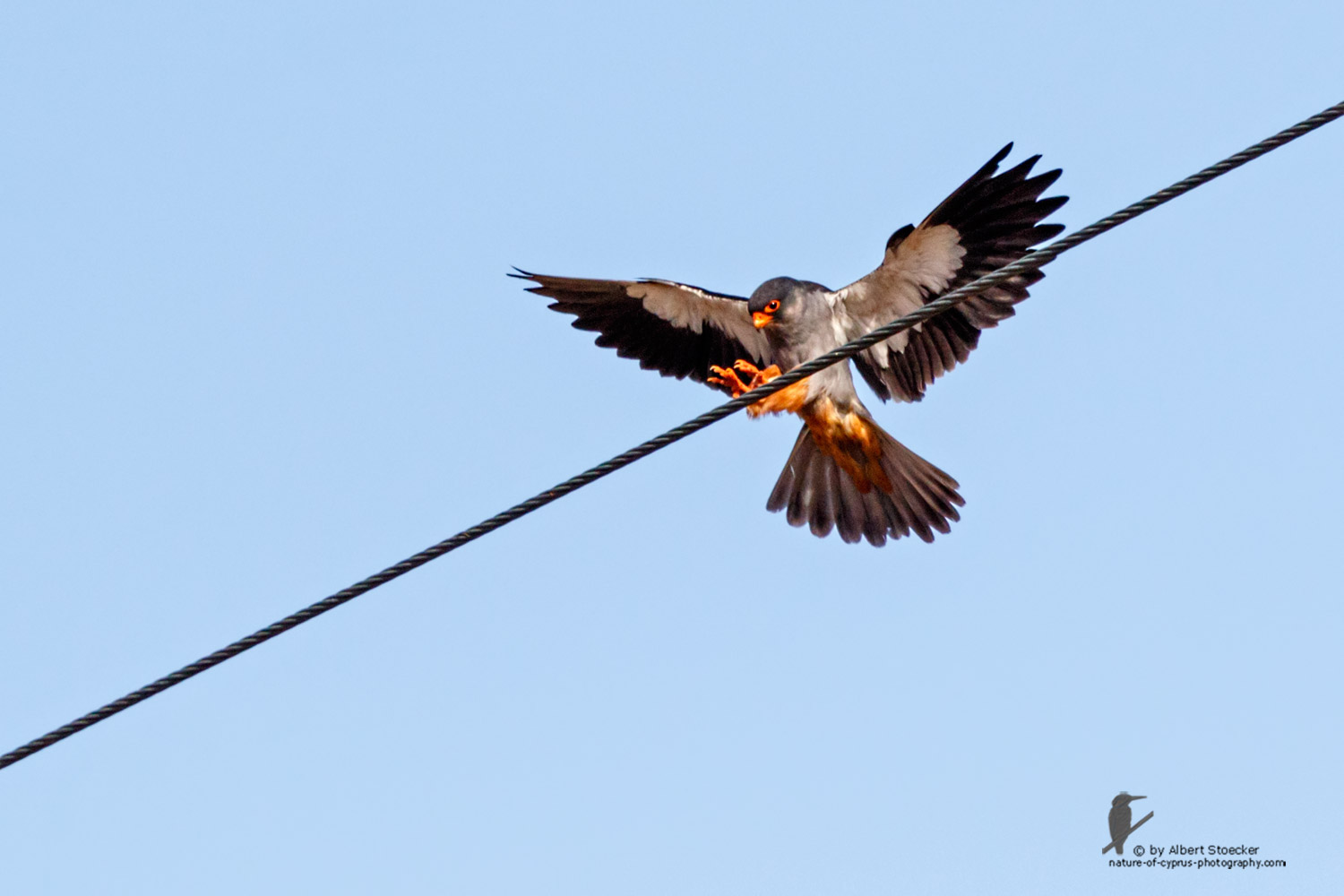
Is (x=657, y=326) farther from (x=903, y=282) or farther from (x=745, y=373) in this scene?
(x=903, y=282)

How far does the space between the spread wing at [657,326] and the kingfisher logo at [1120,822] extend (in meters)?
3.26

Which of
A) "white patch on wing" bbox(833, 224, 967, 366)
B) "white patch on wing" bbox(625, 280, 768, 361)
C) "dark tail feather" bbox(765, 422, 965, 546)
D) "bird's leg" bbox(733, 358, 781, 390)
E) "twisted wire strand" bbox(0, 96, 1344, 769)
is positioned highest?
"white patch on wing" bbox(625, 280, 768, 361)

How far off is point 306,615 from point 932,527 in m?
5.17

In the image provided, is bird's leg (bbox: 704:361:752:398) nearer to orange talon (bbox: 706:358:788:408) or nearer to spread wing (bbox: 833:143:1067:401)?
orange talon (bbox: 706:358:788:408)

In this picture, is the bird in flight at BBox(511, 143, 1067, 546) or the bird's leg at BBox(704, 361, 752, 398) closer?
the bird in flight at BBox(511, 143, 1067, 546)

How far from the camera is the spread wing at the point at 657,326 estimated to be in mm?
8547

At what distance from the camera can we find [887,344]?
815cm

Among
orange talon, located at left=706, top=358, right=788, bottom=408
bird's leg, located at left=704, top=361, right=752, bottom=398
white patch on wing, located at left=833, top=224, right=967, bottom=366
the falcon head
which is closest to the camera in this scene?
white patch on wing, located at left=833, top=224, right=967, bottom=366

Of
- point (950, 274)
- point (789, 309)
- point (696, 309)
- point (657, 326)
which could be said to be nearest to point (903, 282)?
point (950, 274)

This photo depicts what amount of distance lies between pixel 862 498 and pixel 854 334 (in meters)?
1.08

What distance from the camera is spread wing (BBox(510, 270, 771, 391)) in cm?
855

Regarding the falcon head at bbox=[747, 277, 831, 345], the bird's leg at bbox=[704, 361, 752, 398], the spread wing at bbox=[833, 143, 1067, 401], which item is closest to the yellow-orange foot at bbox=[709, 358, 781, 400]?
the bird's leg at bbox=[704, 361, 752, 398]

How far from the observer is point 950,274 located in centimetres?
757

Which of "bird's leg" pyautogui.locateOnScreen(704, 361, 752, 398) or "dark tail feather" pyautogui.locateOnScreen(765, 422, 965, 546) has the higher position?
"bird's leg" pyautogui.locateOnScreen(704, 361, 752, 398)
